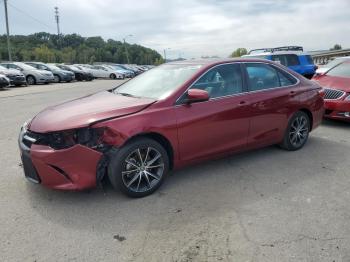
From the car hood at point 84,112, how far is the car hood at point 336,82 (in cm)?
519

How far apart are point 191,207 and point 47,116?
6.60 feet

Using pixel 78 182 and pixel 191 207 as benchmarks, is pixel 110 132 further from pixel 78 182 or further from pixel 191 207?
pixel 191 207

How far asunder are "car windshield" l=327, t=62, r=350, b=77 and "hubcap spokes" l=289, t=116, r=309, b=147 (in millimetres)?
3215

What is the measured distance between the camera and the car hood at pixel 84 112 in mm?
3760

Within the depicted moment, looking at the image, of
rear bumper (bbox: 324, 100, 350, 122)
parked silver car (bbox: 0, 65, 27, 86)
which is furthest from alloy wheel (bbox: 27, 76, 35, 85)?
rear bumper (bbox: 324, 100, 350, 122)

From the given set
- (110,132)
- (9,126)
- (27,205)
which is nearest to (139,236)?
(110,132)

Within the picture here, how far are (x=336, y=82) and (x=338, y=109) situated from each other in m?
0.91

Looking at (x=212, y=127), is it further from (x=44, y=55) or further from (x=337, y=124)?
(x=44, y=55)

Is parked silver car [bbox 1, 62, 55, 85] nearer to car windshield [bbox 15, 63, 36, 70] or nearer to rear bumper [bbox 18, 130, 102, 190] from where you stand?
car windshield [bbox 15, 63, 36, 70]

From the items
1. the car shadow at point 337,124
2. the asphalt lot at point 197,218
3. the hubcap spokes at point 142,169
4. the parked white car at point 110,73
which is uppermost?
the parked white car at point 110,73

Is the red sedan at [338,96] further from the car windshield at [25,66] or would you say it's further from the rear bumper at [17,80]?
the car windshield at [25,66]

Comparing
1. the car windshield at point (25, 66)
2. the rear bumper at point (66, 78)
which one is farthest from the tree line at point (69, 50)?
the car windshield at point (25, 66)

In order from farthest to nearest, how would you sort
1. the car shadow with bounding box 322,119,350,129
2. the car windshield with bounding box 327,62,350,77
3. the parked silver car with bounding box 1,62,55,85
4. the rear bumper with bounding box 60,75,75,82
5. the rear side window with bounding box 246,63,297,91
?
the rear bumper with bounding box 60,75,75,82, the parked silver car with bounding box 1,62,55,85, the car windshield with bounding box 327,62,350,77, the car shadow with bounding box 322,119,350,129, the rear side window with bounding box 246,63,297,91

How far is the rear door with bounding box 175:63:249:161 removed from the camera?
430 centimetres
